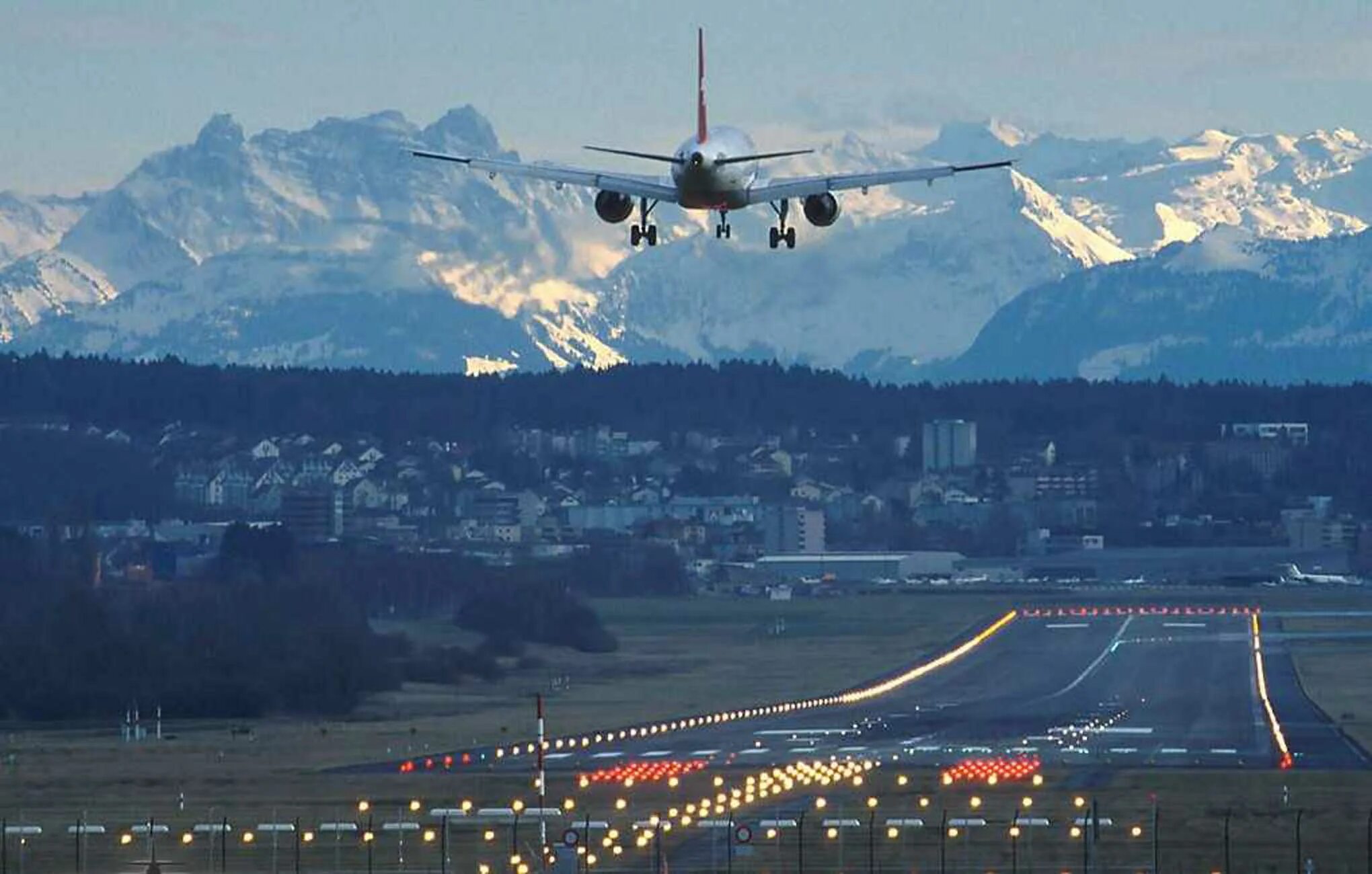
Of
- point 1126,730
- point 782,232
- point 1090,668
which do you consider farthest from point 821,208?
point 1090,668

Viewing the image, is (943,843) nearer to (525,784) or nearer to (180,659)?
(525,784)

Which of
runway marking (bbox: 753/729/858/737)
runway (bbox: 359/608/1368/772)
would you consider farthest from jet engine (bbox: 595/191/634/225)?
runway marking (bbox: 753/729/858/737)

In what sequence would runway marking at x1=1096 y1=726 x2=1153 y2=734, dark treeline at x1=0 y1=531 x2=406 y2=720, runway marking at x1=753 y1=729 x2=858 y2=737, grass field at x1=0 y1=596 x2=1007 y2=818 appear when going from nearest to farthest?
grass field at x1=0 y1=596 x2=1007 y2=818 → runway marking at x1=753 y1=729 x2=858 y2=737 → runway marking at x1=1096 y1=726 x2=1153 y2=734 → dark treeline at x1=0 y1=531 x2=406 y2=720

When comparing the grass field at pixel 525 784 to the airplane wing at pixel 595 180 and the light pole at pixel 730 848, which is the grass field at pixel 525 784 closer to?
the light pole at pixel 730 848

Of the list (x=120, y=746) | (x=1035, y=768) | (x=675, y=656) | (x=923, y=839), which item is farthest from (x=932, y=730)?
(x=675, y=656)

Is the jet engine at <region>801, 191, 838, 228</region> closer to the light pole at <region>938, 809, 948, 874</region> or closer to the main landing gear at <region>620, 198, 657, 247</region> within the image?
the main landing gear at <region>620, 198, 657, 247</region>

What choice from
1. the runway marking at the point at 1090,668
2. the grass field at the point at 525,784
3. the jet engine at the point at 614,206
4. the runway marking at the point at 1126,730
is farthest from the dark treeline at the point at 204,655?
the jet engine at the point at 614,206

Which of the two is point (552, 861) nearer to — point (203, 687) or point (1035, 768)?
point (1035, 768)

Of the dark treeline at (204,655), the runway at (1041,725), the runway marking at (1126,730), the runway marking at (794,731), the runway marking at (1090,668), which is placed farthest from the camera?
the runway marking at (1090,668)
